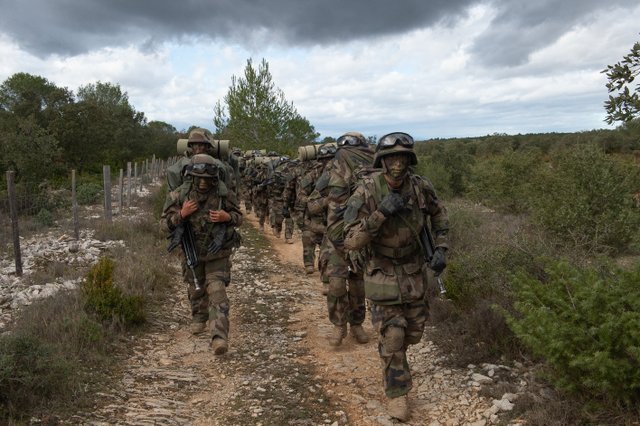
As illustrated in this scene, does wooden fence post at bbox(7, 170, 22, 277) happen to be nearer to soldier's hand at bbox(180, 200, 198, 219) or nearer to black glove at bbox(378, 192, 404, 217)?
soldier's hand at bbox(180, 200, 198, 219)

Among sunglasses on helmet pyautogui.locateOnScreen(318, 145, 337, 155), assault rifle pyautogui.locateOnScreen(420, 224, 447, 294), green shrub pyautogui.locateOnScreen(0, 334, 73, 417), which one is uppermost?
sunglasses on helmet pyautogui.locateOnScreen(318, 145, 337, 155)

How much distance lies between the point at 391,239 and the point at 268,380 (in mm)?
1864

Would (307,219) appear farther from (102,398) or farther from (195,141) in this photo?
(102,398)

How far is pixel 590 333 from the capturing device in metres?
3.25

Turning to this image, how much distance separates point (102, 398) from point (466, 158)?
20.2 m

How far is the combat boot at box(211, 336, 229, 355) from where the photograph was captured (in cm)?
505

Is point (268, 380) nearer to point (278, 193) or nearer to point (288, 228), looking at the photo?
point (288, 228)

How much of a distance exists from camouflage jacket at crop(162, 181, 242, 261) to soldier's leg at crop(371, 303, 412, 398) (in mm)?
2190

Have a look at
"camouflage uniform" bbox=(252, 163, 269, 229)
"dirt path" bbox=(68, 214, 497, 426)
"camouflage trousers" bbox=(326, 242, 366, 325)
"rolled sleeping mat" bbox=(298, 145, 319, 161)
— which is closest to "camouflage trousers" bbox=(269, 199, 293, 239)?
"camouflage uniform" bbox=(252, 163, 269, 229)

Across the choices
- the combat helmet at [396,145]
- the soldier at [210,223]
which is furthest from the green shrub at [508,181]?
the combat helmet at [396,145]

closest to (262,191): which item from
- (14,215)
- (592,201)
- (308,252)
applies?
(308,252)

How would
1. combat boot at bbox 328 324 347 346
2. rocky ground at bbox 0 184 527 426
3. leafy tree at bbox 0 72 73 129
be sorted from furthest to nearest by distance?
leafy tree at bbox 0 72 73 129 → combat boot at bbox 328 324 347 346 → rocky ground at bbox 0 184 527 426

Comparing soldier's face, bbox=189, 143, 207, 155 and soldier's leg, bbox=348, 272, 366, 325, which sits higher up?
soldier's face, bbox=189, 143, 207, 155

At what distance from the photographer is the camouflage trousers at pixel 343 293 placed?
18.0 feet
